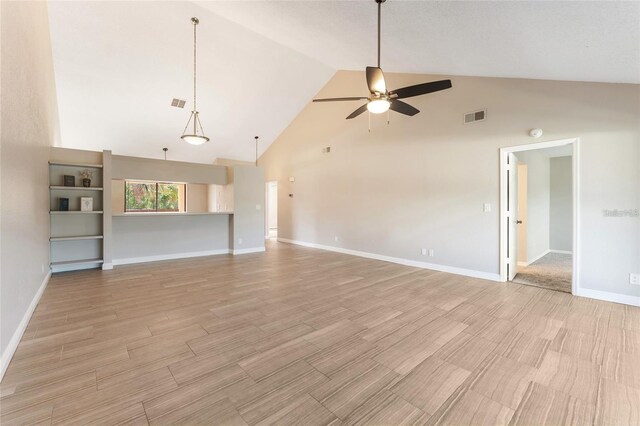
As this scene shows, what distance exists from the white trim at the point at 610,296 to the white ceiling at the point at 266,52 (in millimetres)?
2625

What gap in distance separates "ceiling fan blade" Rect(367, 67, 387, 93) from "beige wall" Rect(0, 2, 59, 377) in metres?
3.01

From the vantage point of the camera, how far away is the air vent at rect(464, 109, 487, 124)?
4.46m

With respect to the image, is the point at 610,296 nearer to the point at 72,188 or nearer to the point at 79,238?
the point at 79,238

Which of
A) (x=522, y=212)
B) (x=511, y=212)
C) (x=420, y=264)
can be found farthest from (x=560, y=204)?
(x=420, y=264)

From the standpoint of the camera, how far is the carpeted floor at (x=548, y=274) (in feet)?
13.9

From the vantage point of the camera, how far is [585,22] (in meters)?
2.33

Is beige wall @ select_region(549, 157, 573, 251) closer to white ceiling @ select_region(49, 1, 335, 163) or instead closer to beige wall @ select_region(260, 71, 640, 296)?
beige wall @ select_region(260, 71, 640, 296)

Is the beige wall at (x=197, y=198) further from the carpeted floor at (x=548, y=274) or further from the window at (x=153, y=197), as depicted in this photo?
the carpeted floor at (x=548, y=274)

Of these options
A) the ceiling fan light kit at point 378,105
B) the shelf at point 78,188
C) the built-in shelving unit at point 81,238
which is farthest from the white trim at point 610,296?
the shelf at point 78,188

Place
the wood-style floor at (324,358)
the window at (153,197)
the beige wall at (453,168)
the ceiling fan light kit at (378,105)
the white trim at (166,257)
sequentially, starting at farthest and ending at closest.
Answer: the window at (153,197) → the white trim at (166,257) → the beige wall at (453,168) → the ceiling fan light kit at (378,105) → the wood-style floor at (324,358)

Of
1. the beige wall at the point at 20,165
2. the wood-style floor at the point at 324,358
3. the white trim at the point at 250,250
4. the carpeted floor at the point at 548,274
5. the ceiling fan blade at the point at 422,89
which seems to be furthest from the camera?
the white trim at the point at 250,250

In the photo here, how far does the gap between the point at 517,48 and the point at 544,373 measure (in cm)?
333

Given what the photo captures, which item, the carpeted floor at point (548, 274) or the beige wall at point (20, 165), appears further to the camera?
the carpeted floor at point (548, 274)

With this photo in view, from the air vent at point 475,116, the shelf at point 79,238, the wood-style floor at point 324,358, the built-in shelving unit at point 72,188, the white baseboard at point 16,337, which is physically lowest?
the wood-style floor at point 324,358
